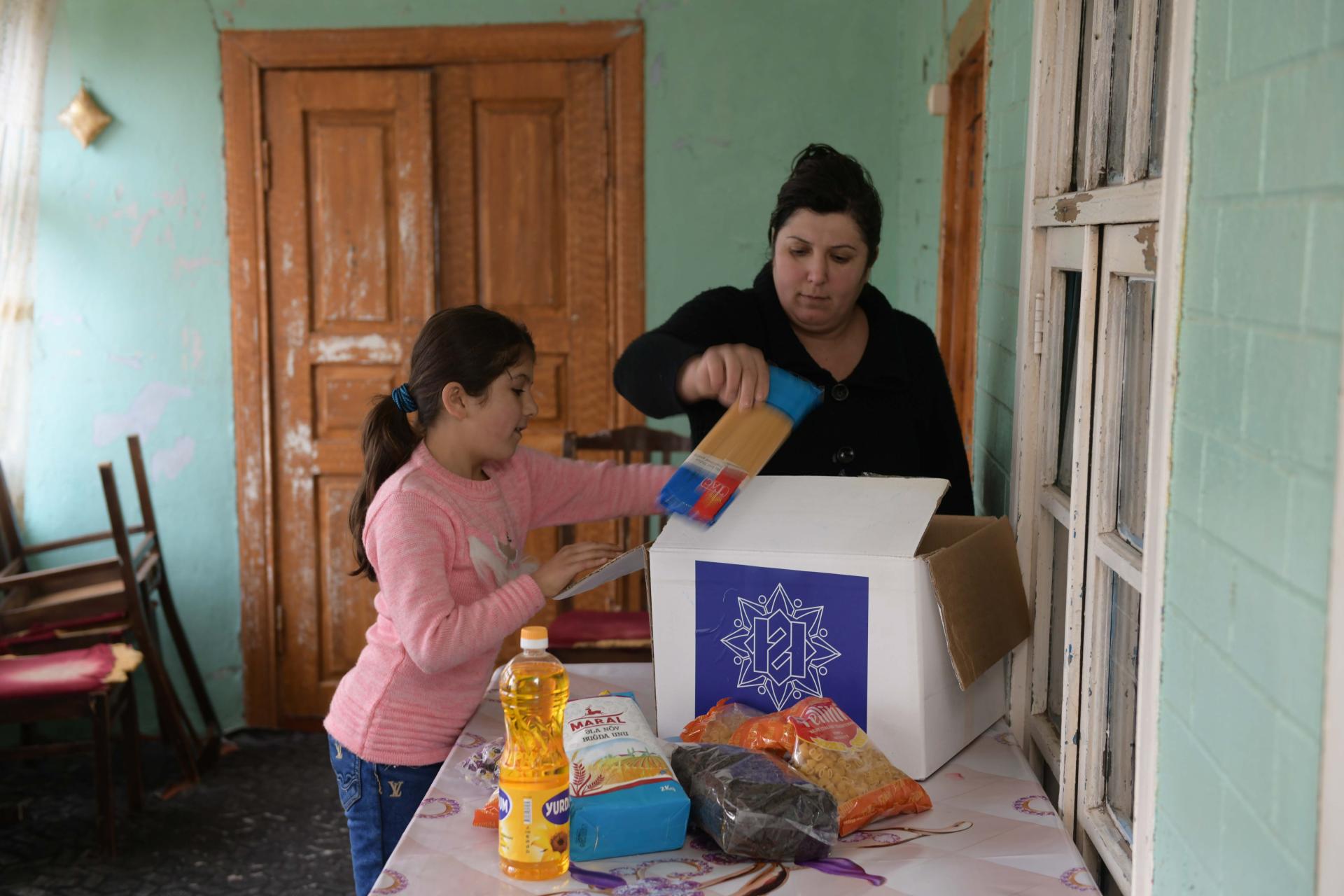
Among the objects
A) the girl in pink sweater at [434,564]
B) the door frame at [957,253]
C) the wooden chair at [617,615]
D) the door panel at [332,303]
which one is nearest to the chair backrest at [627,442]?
the wooden chair at [617,615]

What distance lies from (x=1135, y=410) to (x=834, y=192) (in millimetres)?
646

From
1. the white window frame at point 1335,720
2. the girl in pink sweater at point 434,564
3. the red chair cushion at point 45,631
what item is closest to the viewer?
the white window frame at point 1335,720

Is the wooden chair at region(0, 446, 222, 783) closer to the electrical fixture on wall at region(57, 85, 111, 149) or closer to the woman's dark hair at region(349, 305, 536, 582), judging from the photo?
the electrical fixture on wall at region(57, 85, 111, 149)

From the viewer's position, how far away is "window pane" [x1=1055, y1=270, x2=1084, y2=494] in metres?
1.50

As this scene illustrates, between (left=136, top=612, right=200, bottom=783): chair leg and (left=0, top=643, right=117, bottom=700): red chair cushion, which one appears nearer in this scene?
(left=0, top=643, right=117, bottom=700): red chair cushion

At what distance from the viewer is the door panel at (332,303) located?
3.72m

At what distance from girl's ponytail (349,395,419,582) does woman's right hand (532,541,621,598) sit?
0.28 meters

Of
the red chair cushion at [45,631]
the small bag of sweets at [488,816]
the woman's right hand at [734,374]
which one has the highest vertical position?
the woman's right hand at [734,374]

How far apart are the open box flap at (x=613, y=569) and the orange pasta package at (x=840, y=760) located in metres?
0.28

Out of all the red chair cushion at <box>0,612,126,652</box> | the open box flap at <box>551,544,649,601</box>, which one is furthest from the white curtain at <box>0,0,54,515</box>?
the open box flap at <box>551,544,649,601</box>

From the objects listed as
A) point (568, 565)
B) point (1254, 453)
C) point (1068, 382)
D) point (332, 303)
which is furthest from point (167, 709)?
point (1254, 453)

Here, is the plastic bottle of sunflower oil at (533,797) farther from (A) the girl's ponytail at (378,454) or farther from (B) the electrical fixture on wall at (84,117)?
(B) the electrical fixture on wall at (84,117)

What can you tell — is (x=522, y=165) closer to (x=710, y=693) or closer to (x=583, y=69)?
(x=583, y=69)

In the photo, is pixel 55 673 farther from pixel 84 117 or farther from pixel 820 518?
pixel 820 518
